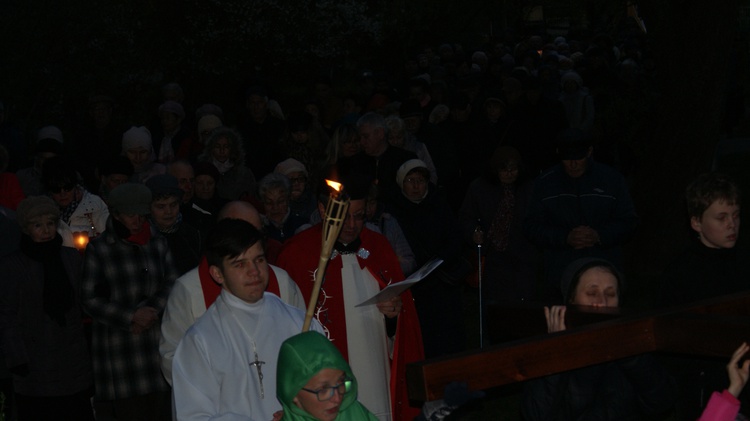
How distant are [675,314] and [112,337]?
449cm

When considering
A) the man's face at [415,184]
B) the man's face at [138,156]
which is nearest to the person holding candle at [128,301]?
the man's face at [415,184]

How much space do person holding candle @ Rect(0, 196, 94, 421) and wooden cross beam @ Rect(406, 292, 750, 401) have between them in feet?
15.0

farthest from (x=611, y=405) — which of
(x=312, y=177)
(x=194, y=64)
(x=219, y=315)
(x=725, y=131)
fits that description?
(x=725, y=131)

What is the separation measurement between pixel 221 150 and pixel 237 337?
6011mm

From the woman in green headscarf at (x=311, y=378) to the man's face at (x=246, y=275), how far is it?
2.67 ft

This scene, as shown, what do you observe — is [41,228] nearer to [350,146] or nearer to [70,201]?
[70,201]

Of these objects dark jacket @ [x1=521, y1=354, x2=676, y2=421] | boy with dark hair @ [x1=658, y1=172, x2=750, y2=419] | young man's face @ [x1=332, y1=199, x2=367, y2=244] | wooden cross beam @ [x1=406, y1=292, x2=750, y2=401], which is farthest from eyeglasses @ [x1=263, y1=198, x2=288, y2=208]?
wooden cross beam @ [x1=406, y1=292, x2=750, y2=401]

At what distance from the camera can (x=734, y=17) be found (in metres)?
14.2

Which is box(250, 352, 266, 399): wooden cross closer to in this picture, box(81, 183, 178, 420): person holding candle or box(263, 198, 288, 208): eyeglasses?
box(81, 183, 178, 420): person holding candle

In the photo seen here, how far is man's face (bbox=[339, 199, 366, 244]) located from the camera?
7289 millimetres

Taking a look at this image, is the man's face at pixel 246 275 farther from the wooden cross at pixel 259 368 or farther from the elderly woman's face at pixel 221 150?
the elderly woman's face at pixel 221 150

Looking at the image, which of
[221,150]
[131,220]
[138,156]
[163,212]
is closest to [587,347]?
[131,220]

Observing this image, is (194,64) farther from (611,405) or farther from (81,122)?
(611,405)

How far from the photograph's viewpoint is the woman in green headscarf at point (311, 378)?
4.81 m
